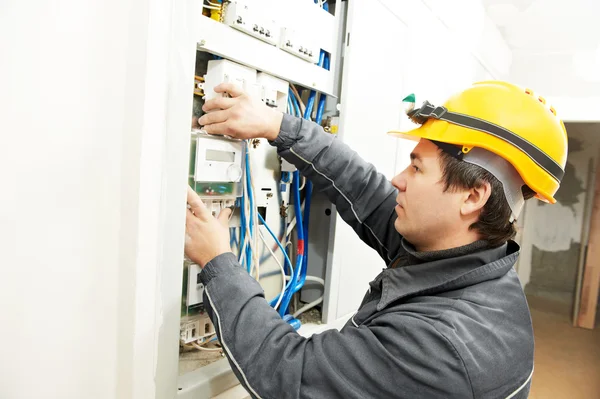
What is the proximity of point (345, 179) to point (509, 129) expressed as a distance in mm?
406

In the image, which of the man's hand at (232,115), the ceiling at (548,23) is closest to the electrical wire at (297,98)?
the man's hand at (232,115)

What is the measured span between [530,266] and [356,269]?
4.19 metres

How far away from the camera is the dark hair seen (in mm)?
826

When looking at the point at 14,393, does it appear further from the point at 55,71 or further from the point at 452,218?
the point at 452,218

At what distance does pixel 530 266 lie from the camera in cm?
473

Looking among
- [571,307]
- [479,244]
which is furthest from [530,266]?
[479,244]

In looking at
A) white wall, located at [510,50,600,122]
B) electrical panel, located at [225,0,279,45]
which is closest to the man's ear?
electrical panel, located at [225,0,279,45]

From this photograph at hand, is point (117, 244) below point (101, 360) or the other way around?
the other way around

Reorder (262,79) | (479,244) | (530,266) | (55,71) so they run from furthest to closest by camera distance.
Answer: (530,266), (262,79), (479,244), (55,71)

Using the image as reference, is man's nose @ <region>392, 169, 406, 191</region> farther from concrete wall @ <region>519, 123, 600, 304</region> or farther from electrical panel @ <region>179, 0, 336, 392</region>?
concrete wall @ <region>519, 123, 600, 304</region>

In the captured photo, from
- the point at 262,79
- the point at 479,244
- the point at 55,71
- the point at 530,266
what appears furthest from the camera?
the point at 530,266

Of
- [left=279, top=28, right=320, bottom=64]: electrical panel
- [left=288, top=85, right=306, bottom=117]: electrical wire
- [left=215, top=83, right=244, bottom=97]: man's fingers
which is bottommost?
[left=215, top=83, right=244, bottom=97]: man's fingers

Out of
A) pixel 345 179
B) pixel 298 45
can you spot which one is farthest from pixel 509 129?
pixel 298 45

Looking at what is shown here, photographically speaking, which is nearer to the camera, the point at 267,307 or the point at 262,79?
the point at 267,307
